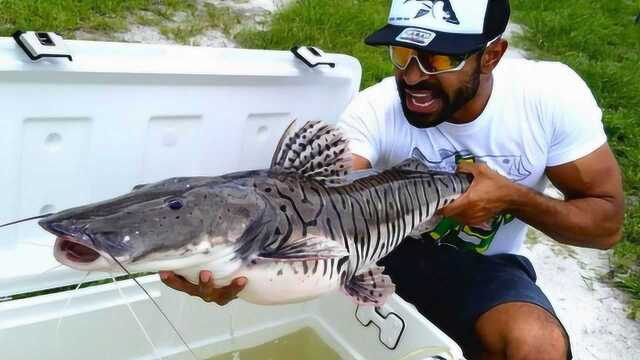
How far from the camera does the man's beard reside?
2312mm

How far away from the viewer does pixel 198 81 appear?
235cm

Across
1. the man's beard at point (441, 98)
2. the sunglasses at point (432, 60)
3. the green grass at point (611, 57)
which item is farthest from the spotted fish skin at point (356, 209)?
the green grass at point (611, 57)

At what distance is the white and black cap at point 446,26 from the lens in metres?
2.23

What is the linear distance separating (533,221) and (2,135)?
1678mm

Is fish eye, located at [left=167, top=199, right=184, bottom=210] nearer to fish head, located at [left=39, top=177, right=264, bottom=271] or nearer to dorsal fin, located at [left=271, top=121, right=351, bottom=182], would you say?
fish head, located at [left=39, top=177, right=264, bottom=271]

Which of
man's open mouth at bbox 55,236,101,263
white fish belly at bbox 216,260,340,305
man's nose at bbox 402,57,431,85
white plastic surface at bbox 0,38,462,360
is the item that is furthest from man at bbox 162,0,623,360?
man's open mouth at bbox 55,236,101,263

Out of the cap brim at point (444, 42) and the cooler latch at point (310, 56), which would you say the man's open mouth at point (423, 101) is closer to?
the cap brim at point (444, 42)

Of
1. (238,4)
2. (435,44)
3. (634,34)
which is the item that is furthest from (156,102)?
(634,34)

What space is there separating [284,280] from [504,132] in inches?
42.6

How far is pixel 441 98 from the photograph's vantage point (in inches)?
91.7

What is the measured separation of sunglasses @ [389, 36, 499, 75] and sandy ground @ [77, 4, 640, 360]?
1546 mm

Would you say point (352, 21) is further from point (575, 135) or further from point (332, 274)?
point (332, 274)

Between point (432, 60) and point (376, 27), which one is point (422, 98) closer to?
point (432, 60)

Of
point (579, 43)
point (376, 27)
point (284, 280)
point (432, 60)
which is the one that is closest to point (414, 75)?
point (432, 60)
